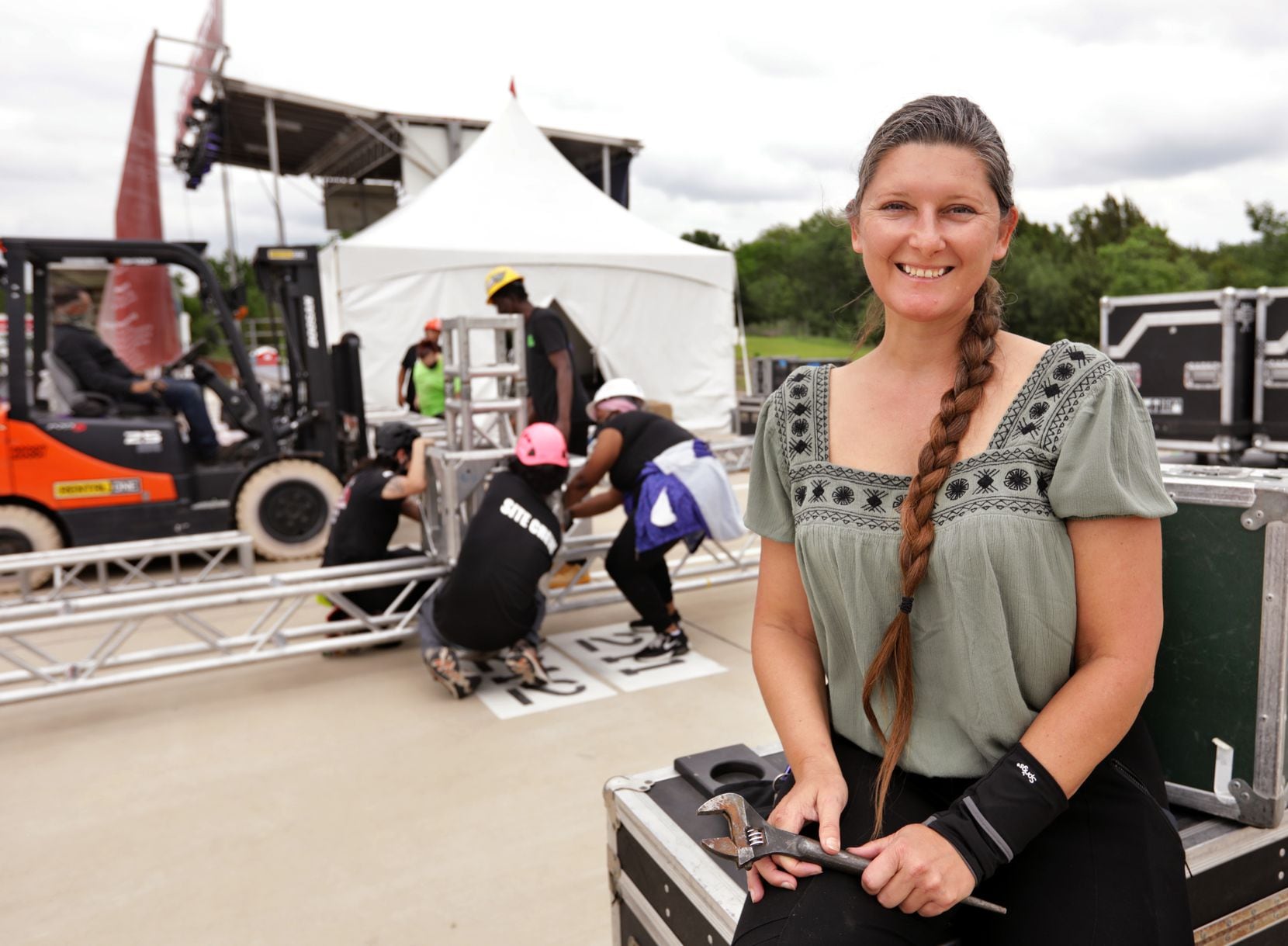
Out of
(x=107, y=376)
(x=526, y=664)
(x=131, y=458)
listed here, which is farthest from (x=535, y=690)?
(x=107, y=376)

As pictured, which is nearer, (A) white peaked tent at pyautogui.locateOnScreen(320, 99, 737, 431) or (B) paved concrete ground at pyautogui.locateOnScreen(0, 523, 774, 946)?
(B) paved concrete ground at pyautogui.locateOnScreen(0, 523, 774, 946)

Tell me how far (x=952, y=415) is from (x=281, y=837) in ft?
9.01

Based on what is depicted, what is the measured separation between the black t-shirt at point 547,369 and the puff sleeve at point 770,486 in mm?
4204

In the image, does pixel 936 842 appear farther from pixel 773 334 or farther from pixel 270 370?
pixel 773 334

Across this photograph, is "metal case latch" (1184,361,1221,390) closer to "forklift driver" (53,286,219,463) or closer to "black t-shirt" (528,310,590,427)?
"black t-shirt" (528,310,590,427)

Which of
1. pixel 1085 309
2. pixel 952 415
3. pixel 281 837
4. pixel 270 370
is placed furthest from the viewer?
pixel 1085 309

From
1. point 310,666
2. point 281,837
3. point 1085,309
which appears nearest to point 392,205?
point 310,666

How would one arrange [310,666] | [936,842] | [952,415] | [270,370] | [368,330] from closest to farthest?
[936,842] < [952,415] < [310,666] < [368,330] < [270,370]

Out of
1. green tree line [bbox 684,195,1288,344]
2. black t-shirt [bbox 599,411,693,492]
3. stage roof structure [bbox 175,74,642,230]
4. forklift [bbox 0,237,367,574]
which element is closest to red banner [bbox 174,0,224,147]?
stage roof structure [bbox 175,74,642,230]

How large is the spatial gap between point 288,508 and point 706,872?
6.22 metres

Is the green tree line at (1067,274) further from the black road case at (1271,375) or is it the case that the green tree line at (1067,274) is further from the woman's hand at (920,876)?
the woman's hand at (920,876)

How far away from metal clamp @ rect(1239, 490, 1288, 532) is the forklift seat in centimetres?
696

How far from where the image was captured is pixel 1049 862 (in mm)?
1203

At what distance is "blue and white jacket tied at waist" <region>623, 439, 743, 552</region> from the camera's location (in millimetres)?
4410
